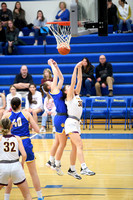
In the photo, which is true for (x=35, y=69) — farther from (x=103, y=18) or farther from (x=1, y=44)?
(x=103, y=18)

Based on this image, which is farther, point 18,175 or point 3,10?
point 3,10

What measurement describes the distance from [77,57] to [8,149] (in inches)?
410

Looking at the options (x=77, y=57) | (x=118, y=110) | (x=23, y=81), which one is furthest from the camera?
(x=77, y=57)

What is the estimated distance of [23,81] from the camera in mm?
13719

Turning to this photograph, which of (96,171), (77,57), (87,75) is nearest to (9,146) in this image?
(96,171)

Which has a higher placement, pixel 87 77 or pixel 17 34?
pixel 17 34

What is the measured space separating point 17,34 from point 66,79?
126 inches

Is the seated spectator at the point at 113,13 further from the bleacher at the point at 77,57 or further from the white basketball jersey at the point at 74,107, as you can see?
the white basketball jersey at the point at 74,107

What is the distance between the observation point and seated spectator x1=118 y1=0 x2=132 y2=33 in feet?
52.9

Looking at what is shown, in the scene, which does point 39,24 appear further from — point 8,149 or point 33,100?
point 8,149

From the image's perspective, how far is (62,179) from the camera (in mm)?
7445

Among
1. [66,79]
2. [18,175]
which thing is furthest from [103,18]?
[66,79]

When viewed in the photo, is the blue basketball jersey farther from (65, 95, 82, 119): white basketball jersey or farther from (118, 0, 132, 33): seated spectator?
(118, 0, 132, 33): seated spectator

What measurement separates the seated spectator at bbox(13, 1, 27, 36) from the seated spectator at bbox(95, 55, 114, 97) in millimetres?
4974
